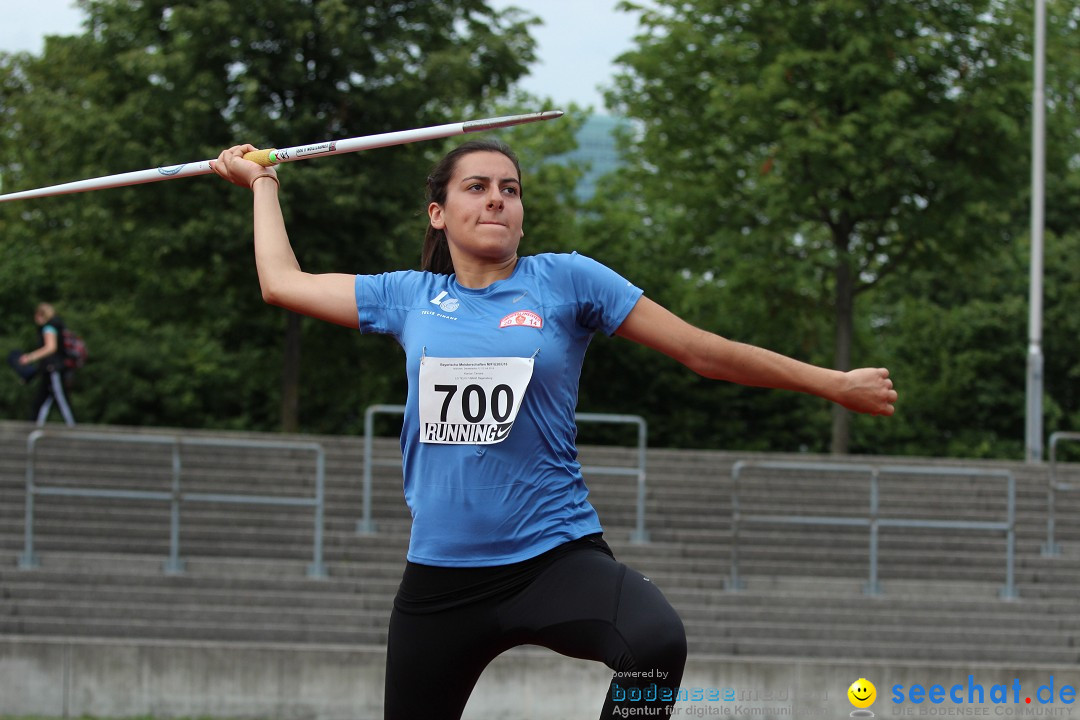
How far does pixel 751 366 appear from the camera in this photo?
333 cm

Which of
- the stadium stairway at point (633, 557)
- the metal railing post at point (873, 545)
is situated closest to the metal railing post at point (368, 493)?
the stadium stairway at point (633, 557)

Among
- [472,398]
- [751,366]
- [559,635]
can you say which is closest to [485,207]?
[472,398]

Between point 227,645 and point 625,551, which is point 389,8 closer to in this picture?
point 625,551

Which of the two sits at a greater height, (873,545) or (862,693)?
(873,545)

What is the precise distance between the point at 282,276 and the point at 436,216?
0.44 metres

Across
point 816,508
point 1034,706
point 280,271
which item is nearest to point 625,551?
→ point 816,508

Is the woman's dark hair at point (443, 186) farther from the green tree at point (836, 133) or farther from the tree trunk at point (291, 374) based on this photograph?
the tree trunk at point (291, 374)

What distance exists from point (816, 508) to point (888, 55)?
8.32 metres

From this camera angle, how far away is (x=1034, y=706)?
29.0ft

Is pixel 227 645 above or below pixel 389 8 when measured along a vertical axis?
below

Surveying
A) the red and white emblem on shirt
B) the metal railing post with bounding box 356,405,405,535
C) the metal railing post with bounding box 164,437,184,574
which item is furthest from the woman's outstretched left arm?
the metal railing post with bounding box 356,405,405,535

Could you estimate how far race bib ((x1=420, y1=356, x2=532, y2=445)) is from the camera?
131 inches

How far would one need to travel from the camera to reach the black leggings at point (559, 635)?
318 cm

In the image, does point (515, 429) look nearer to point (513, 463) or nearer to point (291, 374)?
point (513, 463)
